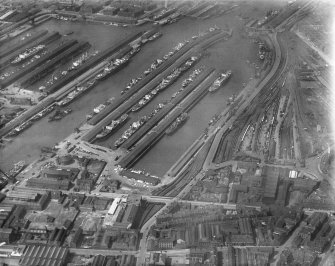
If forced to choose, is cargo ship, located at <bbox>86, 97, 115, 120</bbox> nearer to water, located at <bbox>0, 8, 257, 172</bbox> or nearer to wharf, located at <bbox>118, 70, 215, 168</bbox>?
water, located at <bbox>0, 8, 257, 172</bbox>

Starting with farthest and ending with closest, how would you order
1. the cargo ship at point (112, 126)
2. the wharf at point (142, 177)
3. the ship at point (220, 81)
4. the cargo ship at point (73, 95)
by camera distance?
1. the ship at point (220, 81)
2. the cargo ship at point (73, 95)
3. the cargo ship at point (112, 126)
4. the wharf at point (142, 177)

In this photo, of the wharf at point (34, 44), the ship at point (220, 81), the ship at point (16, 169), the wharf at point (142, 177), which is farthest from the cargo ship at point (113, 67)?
the wharf at point (142, 177)

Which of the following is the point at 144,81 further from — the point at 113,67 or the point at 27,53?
the point at 27,53

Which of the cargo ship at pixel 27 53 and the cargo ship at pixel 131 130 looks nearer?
the cargo ship at pixel 131 130

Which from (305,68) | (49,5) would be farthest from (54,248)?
(49,5)

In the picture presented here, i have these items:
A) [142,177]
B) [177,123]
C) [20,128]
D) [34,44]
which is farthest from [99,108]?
[34,44]

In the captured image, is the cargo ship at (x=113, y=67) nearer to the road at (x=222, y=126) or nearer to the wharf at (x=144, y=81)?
the wharf at (x=144, y=81)

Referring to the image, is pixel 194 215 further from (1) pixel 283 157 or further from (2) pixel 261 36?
(2) pixel 261 36
